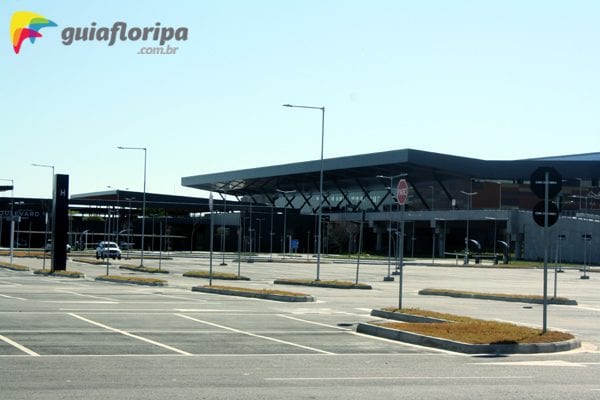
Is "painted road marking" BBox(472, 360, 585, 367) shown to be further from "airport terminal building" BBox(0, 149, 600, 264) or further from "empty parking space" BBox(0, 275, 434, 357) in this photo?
"airport terminal building" BBox(0, 149, 600, 264)

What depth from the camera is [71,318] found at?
72.2ft

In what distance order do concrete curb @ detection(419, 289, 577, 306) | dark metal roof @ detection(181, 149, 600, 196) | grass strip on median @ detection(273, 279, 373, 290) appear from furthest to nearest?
dark metal roof @ detection(181, 149, 600, 196) < grass strip on median @ detection(273, 279, 373, 290) < concrete curb @ detection(419, 289, 577, 306)

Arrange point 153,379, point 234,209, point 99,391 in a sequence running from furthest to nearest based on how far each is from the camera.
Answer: point 234,209
point 153,379
point 99,391

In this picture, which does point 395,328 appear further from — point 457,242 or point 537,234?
point 457,242

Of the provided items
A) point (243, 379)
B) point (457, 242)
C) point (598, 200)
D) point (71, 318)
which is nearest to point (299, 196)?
point (457, 242)

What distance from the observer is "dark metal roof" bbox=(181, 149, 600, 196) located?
371 feet

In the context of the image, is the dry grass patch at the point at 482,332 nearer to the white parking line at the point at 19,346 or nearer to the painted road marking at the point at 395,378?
the painted road marking at the point at 395,378

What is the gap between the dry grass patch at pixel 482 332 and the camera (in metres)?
17.4

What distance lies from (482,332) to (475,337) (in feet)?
3.10

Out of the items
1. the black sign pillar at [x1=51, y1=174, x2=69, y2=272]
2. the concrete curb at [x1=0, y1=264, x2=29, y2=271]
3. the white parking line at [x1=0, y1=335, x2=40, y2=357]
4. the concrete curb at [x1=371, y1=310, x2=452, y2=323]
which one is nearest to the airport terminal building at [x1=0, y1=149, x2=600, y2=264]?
the concrete curb at [x1=0, y1=264, x2=29, y2=271]

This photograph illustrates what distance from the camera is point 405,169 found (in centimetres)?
11831

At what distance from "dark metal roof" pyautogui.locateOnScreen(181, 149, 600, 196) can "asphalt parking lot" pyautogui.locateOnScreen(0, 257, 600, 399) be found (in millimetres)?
86085

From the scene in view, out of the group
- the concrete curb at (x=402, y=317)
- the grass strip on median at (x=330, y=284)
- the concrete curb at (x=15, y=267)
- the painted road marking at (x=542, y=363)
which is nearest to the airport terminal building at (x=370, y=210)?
the concrete curb at (x=15, y=267)

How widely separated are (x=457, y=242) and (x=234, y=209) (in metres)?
38.1
